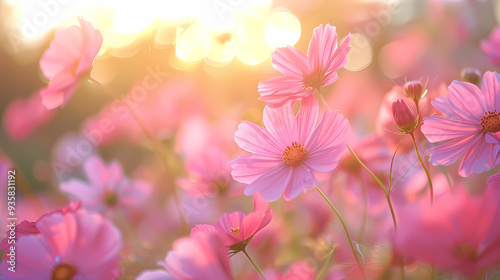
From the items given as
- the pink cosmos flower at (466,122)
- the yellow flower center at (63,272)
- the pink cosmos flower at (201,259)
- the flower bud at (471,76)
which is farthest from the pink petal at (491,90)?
the yellow flower center at (63,272)

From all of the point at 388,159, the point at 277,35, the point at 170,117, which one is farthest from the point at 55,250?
the point at 277,35

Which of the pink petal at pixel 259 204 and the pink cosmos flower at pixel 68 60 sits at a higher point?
the pink cosmos flower at pixel 68 60

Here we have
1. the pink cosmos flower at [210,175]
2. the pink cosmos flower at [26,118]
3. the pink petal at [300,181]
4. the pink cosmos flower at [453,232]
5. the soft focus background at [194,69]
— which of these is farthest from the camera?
the pink cosmos flower at [26,118]

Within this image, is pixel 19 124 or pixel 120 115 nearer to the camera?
pixel 120 115

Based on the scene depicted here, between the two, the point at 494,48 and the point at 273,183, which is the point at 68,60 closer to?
the point at 273,183

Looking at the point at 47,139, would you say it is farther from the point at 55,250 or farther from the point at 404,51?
the point at 55,250

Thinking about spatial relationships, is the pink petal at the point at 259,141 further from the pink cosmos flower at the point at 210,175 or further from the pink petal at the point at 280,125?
the pink cosmos flower at the point at 210,175

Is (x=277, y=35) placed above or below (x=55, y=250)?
above
